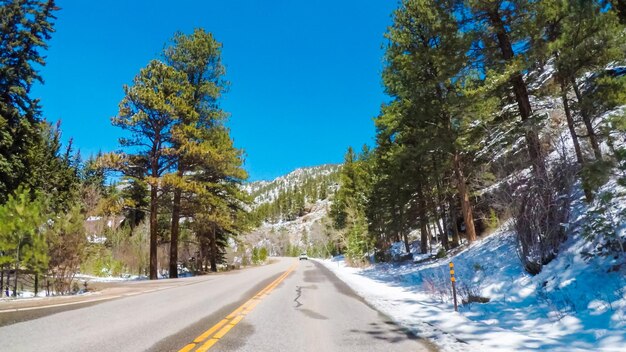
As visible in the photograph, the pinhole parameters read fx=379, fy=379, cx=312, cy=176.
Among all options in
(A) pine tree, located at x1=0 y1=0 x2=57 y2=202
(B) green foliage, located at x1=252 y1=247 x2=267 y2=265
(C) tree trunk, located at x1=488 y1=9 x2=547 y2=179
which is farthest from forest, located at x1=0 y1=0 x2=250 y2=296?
(B) green foliage, located at x1=252 y1=247 x2=267 y2=265

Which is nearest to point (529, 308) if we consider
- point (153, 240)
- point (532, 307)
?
point (532, 307)

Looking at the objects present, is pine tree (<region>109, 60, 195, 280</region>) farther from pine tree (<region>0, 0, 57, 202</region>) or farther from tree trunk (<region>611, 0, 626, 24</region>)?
tree trunk (<region>611, 0, 626, 24</region>)

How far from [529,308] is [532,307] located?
8 cm

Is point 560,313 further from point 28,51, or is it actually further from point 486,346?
point 28,51

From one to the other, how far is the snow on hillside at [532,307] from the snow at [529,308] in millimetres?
11

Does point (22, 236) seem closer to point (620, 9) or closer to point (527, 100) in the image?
point (527, 100)

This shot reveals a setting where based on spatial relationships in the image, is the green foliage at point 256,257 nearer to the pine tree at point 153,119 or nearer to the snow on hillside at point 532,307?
the pine tree at point 153,119

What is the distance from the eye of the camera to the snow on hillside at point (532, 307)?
221 inches

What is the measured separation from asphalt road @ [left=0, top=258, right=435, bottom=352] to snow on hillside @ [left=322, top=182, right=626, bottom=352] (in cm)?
90

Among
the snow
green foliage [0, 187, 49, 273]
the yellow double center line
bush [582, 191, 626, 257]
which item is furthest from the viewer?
green foliage [0, 187, 49, 273]

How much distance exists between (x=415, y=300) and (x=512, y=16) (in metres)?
9.79

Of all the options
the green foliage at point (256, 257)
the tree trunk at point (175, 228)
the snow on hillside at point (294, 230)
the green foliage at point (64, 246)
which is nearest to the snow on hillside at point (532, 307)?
the green foliage at point (64, 246)

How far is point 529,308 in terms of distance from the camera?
8070 millimetres

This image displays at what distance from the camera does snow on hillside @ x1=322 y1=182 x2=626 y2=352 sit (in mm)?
5605
